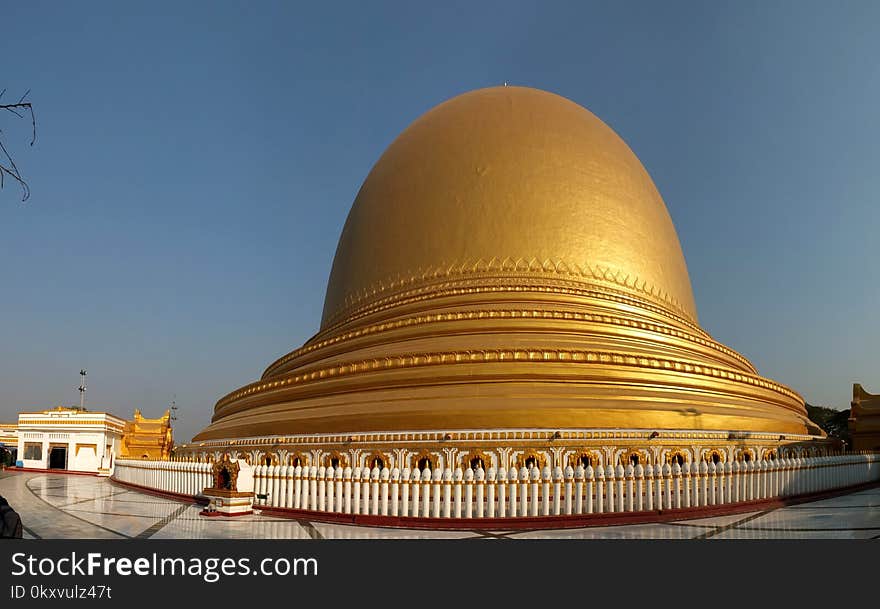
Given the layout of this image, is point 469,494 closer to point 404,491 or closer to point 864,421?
point 404,491

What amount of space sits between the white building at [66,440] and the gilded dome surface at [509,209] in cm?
1790

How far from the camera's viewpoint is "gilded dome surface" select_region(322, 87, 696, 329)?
18.0m

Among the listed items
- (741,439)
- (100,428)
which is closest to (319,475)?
(741,439)

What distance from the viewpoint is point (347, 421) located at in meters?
13.5

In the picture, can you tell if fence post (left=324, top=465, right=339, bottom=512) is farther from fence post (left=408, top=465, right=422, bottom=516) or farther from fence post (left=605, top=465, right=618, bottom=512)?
fence post (left=605, top=465, right=618, bottom=512)

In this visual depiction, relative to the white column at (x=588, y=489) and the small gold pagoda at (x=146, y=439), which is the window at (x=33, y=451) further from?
the white column at (x=588, y=489)

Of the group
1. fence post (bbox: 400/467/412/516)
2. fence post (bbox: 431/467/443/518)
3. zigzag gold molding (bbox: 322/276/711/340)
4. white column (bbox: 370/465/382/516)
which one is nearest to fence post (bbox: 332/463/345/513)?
white column (bbox: 370/465/382/516)

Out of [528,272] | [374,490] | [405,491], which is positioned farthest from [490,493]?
[528,272]

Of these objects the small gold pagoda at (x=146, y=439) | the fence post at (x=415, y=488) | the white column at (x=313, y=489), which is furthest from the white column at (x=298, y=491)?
the small gold pagoda at (x=146, y=439)

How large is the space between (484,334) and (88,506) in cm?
797

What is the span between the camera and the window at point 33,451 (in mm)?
33781

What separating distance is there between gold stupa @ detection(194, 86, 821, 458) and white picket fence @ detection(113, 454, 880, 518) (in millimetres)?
2041

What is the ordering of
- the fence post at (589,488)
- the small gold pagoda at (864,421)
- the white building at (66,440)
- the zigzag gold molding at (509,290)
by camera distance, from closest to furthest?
the fence post at (589,488) < the zigzag gold molding at (509,290) < the small gold pagoda at (864,421) < the white building at (66,440)
